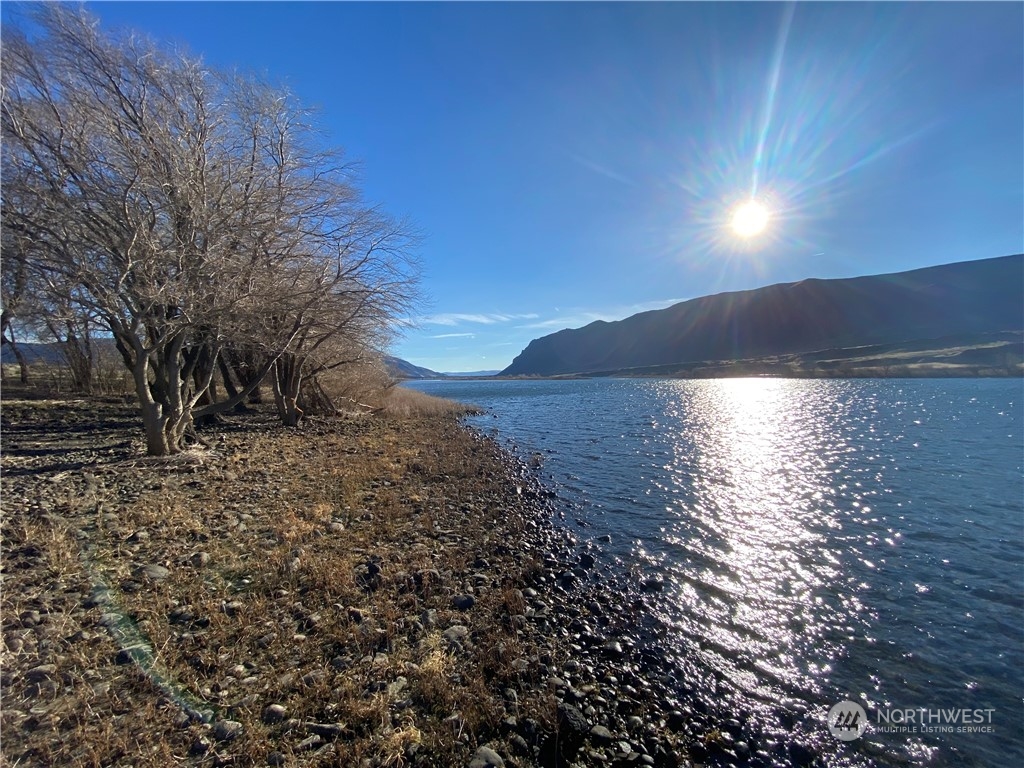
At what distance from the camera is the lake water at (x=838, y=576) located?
566 cm

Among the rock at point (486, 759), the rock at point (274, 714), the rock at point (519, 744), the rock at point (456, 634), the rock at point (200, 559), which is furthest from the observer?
the rock at point (200, 559)

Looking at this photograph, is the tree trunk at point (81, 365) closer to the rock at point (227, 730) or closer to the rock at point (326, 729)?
the rock at point (227, 730)

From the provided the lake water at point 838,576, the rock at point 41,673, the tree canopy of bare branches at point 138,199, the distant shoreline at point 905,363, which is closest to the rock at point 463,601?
the lake water at point 838,576

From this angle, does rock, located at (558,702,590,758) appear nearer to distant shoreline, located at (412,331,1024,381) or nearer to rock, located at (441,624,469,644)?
rock, located at (441,624,469,644)

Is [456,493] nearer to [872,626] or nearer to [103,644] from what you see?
[103,644]

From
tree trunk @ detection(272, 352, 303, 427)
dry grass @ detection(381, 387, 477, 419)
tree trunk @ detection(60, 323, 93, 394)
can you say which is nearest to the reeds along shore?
tree trunk @ detection(272, 352, 303, 427)

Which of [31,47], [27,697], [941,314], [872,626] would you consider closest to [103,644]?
[27,697]

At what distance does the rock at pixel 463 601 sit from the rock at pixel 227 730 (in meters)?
3.32

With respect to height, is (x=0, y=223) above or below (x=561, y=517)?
above

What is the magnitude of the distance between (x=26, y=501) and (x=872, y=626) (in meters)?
16.4

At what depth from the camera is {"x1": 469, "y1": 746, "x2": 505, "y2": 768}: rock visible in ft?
13.3

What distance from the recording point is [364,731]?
422 centimetres

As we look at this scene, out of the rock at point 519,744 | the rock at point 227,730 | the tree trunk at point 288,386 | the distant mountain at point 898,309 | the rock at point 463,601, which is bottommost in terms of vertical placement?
the rock at point 519,744

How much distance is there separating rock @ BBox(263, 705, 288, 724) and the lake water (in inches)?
195
